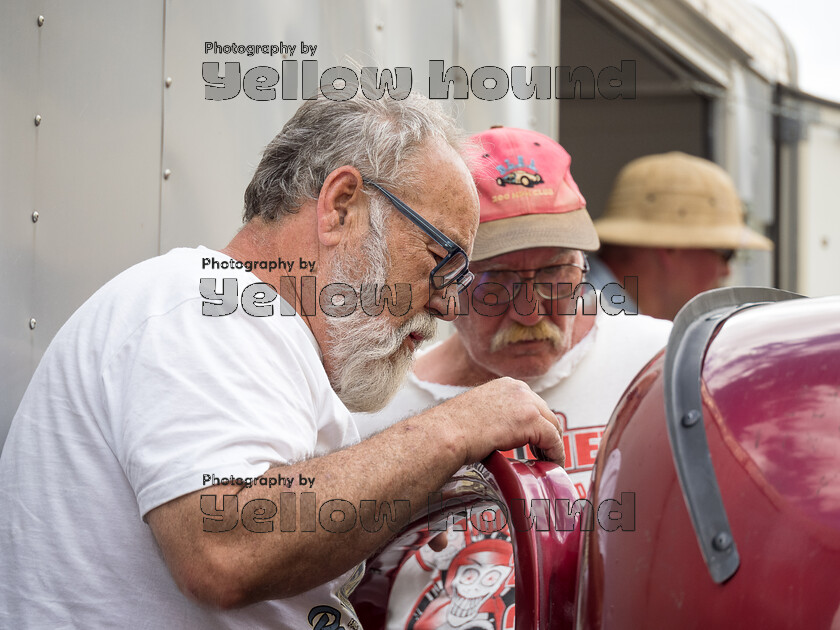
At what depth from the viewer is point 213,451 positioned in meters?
1.29

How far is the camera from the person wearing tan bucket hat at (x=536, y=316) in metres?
2.35

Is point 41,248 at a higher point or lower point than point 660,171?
lower

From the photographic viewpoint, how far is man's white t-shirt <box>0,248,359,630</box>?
1.32 metres

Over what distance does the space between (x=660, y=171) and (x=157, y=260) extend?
3.41 meters

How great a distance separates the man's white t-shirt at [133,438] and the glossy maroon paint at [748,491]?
18.6 inches

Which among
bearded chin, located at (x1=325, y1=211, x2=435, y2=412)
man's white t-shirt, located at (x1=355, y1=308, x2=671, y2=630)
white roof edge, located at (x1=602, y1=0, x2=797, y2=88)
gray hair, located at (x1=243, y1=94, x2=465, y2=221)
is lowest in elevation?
man's white t-shirt, located at (x1=355, y1=308, x2=671, y2=630)

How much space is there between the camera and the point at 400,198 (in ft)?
5.70

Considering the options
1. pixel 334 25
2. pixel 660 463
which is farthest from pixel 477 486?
pixel 334 25

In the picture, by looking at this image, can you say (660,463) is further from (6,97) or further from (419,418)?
(6,97)

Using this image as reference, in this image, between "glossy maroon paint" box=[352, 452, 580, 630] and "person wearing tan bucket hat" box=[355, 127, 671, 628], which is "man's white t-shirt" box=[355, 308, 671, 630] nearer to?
"person wearing tan bucket hat" box=[355, 127, 671, 628]

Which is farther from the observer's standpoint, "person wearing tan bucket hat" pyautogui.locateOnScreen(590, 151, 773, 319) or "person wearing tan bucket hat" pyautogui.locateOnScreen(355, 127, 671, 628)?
"person wearing tan bucket hat" pyautogui.locateOnScreen(590, 151, 773, 319)

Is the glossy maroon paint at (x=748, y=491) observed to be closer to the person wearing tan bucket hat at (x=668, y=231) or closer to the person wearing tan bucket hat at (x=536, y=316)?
the person wearing tan bucket hat at (x=536, y=316)

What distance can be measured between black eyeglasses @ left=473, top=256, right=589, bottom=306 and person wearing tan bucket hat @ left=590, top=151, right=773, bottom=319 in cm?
194

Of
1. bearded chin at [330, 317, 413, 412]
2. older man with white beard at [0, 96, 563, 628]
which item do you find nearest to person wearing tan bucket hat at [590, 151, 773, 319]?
bearded chin at [330, 317, 413, 412]
